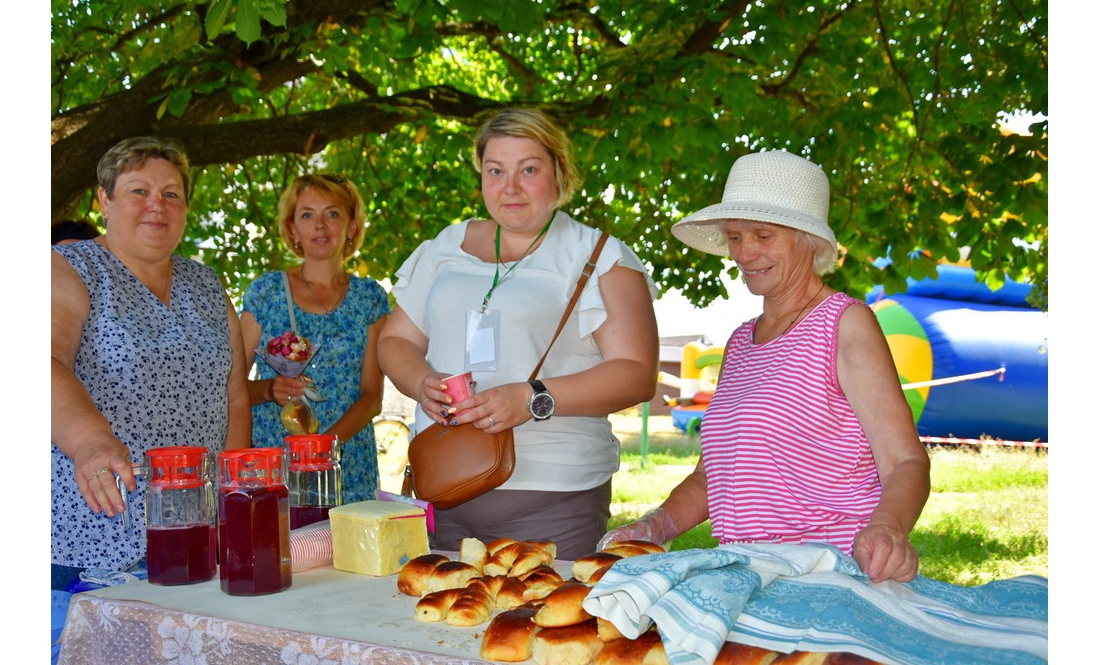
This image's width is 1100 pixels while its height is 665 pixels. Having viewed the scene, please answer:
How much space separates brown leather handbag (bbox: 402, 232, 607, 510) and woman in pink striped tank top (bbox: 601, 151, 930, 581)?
39 cm

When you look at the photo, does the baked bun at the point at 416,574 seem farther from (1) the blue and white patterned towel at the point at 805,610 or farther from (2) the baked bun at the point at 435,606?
(1) the blue and white patterned towel at the point at 805,610

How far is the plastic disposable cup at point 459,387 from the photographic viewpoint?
7.97 feet

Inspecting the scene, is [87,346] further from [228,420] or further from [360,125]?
[360,125]

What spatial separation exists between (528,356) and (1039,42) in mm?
3537

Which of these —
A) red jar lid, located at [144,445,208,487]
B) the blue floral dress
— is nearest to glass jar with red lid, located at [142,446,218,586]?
red jar lid, located at [144,445,208,487]

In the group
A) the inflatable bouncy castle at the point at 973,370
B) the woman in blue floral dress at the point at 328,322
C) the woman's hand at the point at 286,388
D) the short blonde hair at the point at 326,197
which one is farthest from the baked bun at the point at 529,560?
the inflatable bouncy castle at the point at 973,370

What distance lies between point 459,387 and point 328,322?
160 centimetres

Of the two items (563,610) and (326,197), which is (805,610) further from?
(326,197)

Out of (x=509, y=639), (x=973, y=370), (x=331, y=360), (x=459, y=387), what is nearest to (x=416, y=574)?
(x=509, y=639)

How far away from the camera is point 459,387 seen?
95.9 inches

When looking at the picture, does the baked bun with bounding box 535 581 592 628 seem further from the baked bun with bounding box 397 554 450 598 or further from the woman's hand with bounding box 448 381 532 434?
the woman's hand with bounding box 448 381 532 434

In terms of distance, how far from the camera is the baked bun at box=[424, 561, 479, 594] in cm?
196

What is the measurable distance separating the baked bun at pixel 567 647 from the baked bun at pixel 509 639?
0.02 meters

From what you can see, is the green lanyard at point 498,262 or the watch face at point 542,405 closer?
the watch face at point 542,405
